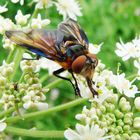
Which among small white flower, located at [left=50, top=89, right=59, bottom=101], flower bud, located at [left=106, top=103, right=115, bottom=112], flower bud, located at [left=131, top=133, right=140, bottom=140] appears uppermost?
small white flower, located at [left=50, top=89, right=59, bottom=101]


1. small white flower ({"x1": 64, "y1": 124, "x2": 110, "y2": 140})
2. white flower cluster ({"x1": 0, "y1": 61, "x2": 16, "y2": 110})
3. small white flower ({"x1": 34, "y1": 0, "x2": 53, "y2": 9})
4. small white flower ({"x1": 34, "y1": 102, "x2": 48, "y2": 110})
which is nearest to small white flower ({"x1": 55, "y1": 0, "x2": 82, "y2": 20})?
small white flower ({"x1": 34, "y1": 0, "x2": 53, "y2": 9})

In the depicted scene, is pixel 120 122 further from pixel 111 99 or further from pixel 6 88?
pixel 6 88

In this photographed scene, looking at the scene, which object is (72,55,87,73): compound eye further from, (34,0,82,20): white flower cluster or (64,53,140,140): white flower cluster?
(34,0,82,20): white flower cluster

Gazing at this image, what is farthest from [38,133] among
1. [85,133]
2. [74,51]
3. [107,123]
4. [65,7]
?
[65,7]

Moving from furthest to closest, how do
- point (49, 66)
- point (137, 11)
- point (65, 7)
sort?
point (137, 11) → point (65, 7) → point (49, 66)

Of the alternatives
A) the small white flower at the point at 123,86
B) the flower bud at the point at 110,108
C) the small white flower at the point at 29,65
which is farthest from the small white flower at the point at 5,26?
the flower bud at the point at 110,108

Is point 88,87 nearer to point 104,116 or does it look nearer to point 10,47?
point 104,116
